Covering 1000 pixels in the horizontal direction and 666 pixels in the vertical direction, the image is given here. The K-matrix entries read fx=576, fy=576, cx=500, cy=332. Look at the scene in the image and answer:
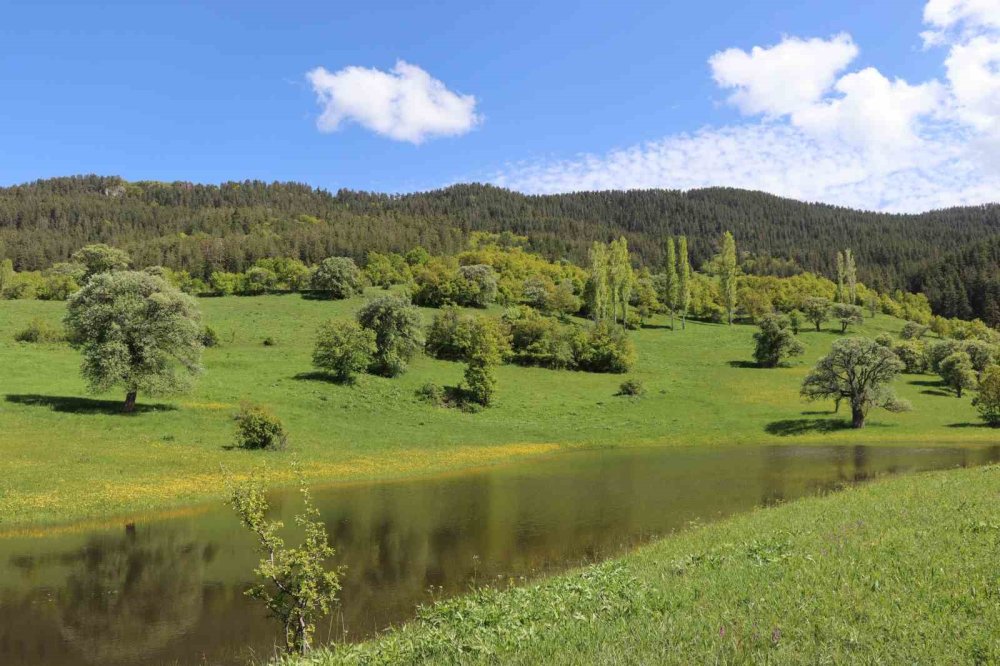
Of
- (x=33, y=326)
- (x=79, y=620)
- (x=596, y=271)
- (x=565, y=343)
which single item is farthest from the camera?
(x=596, y=271)

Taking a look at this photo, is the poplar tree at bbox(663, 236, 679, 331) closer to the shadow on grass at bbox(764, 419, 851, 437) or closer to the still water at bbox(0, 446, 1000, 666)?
the shadow on grass at bbox(764, 419, 851, 437)

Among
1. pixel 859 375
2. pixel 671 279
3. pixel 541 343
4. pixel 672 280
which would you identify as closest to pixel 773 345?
pixel 859 375

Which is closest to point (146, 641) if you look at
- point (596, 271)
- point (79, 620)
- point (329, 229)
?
point (79, 620)

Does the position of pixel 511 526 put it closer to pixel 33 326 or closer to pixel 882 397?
pixel 882 397

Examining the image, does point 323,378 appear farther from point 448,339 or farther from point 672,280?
point 672,280

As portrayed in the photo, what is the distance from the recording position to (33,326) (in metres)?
80.8

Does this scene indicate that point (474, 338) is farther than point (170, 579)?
Yes

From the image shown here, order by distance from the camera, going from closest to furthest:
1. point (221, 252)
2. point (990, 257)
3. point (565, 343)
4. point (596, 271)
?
point (565, 343) < point (596, 271) < point (221, 252) < point (990, 257)

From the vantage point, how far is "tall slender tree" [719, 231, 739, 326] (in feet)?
439

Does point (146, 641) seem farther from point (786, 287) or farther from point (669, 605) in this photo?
point (786, 287)

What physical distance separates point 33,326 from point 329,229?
113153mm

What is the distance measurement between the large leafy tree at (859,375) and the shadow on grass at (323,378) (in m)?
52.8

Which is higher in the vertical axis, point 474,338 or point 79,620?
point 474,338

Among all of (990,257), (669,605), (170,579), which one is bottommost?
(170,579)
